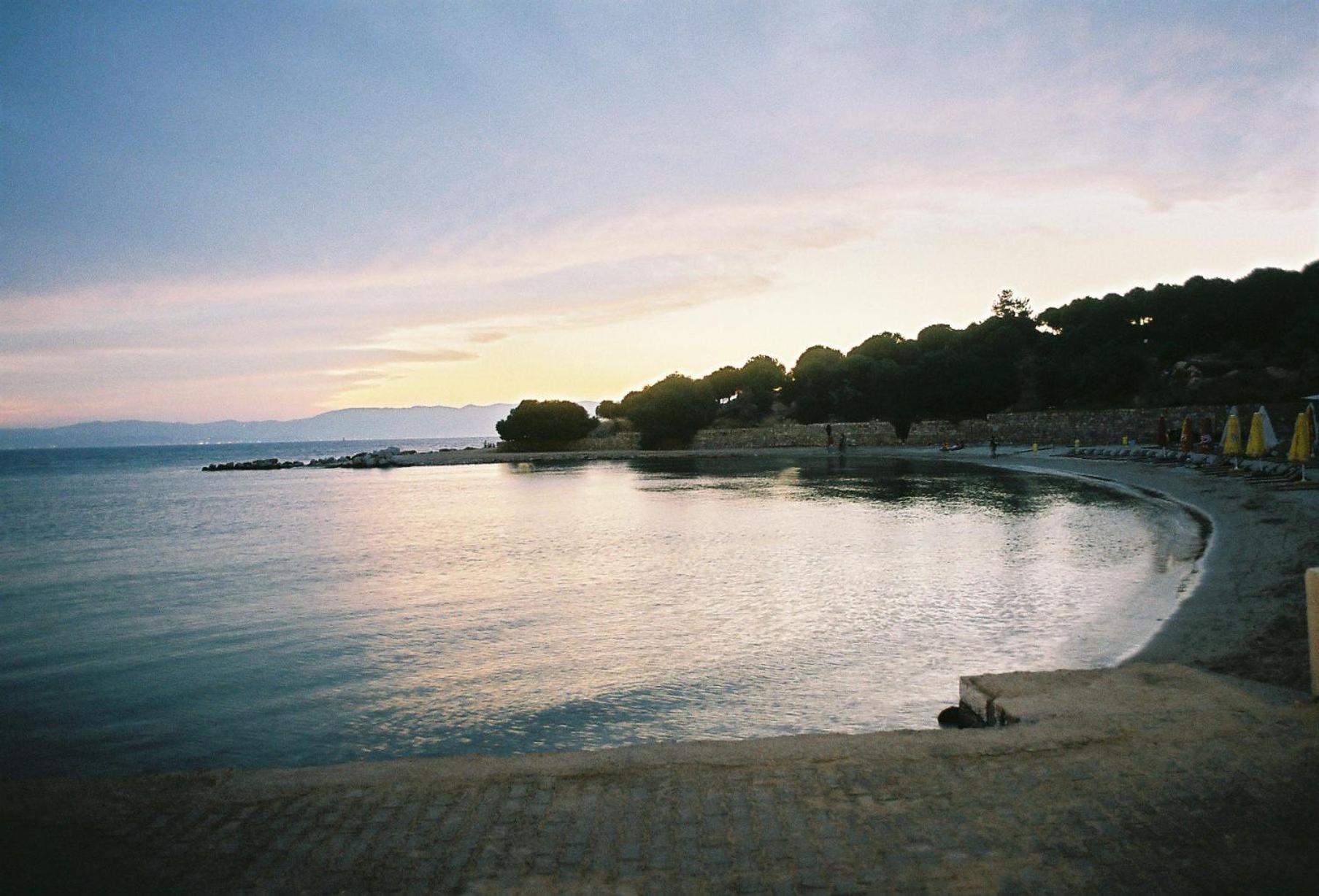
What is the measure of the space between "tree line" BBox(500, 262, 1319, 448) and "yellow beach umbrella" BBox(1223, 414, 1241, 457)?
2802cm

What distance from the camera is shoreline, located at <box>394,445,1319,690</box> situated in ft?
25.5

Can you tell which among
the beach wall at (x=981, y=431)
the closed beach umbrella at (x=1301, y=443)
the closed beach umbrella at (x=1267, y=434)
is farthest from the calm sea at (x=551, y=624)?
the beach wall at (x=981, y=431)

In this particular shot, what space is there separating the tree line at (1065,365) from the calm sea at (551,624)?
40.3m

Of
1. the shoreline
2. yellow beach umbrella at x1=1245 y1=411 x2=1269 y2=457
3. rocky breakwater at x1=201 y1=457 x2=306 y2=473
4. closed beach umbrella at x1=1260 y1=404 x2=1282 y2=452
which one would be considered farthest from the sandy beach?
rocky breakwater at x1=201 y1=457 x2=306 y2=473

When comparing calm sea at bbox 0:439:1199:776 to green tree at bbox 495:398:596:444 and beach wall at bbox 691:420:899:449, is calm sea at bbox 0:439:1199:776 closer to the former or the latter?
beach wall at bbox 691:420:899:449

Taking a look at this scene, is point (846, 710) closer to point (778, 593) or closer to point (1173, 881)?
point (1173, 881)

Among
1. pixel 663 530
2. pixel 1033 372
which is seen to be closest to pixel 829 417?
pixel 1033 372

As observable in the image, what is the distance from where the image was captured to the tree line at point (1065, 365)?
2240 inches

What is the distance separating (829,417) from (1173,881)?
73817mm

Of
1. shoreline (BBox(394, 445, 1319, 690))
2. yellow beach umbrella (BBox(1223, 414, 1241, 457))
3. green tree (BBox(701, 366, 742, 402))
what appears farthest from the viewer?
green tree (BBox(701, 366, 742, 402))

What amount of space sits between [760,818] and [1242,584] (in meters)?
10.2

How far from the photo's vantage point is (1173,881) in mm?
3545

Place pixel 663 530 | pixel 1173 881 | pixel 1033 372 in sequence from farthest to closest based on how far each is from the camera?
pixel 1033 372 → pixel 663 530 → pixel 1173 881

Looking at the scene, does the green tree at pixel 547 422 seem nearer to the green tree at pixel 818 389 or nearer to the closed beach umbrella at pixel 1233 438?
the green tree at pixel 818 389
